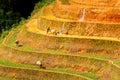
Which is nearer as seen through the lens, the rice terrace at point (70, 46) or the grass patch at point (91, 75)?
the grass patch at point (91, 75)

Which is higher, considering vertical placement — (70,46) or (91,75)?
(70,46)

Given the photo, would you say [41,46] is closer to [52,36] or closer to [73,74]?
[52,36]

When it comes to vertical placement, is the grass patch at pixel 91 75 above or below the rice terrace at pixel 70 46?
below

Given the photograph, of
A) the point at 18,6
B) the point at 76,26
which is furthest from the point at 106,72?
the point at 18,6

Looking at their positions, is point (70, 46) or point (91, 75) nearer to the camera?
point (91, 75)

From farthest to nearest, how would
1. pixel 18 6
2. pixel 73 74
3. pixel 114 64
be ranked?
pixel 18 6
pixel 73 74
pixel 114 64

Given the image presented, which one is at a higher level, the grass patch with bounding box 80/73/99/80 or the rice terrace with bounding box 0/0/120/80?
the rice terrace with bounding box 0/0/120/80

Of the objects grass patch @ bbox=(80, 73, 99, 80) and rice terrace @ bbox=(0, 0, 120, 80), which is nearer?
grass patch @ bbox=(80, 73, 99, 80)

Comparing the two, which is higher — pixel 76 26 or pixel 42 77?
pixel 76 26
